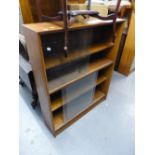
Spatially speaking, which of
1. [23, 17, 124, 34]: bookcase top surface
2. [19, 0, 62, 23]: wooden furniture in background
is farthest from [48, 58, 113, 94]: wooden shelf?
[19, 0, 62, 23]: wooden furniture in background

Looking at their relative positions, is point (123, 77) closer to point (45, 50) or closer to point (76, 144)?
point (76, 144)

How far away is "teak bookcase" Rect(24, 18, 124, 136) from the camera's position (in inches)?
38.3

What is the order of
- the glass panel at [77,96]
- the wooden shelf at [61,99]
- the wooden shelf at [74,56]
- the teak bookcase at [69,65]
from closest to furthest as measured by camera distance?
the teak bookcase at [69,65] < the wooden shelf at [74,56] < the wooden shelf at [61,99] < the glass panel at [77,96]

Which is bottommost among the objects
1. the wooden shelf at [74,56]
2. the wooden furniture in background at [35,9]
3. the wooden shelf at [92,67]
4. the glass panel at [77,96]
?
the glass panel at [77,96]

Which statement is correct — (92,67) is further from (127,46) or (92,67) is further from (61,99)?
(127,46)

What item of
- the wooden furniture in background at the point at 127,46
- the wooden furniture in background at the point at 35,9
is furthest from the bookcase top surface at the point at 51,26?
the wooden furniture in background at the point at 127,46

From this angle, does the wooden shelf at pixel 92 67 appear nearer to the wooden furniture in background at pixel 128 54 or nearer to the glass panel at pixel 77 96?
the glass panel at pixel 77 96

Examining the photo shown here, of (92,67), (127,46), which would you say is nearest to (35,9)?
(92,67)

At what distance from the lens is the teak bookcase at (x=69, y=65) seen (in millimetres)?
972

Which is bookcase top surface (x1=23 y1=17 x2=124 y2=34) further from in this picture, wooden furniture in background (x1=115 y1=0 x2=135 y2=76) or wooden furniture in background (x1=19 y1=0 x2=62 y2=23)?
wooden furniture in background (x1=115 y1=0 x2=135 y2=76)

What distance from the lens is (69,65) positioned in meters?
1.31

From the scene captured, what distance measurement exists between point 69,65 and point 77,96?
425 mm
